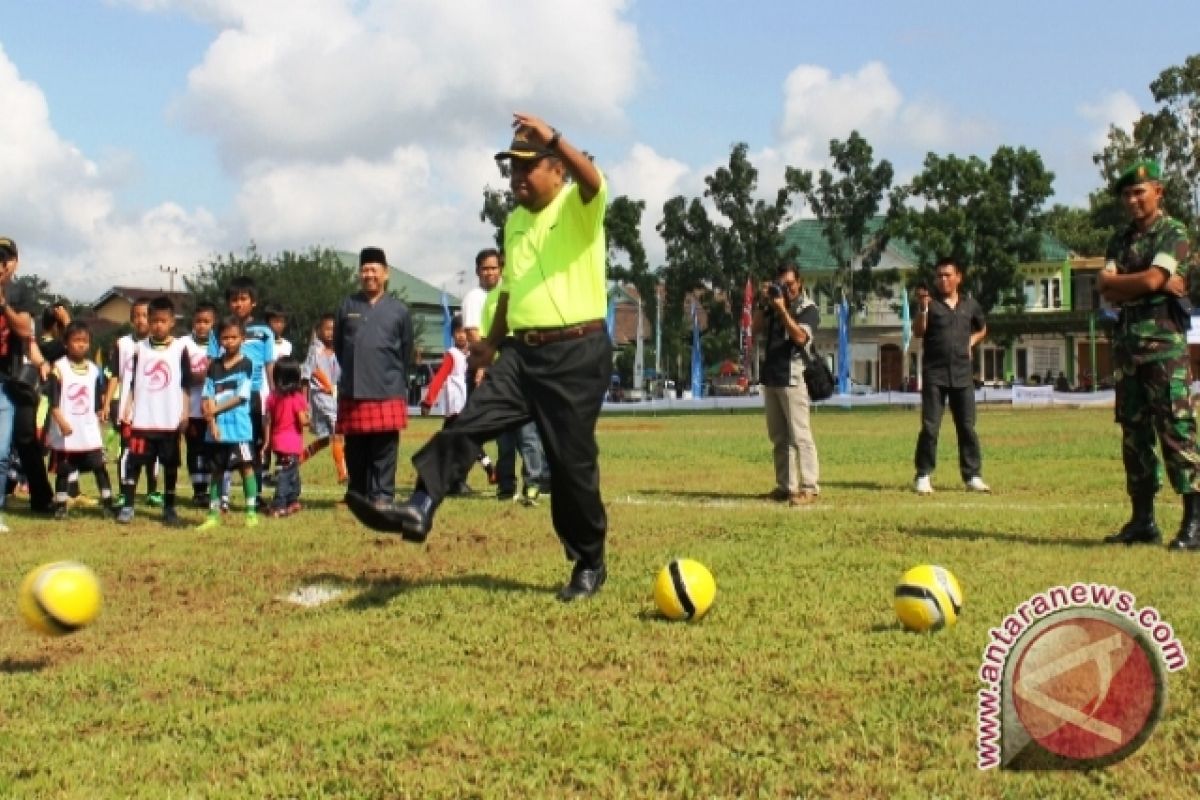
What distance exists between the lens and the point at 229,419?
10391 mm

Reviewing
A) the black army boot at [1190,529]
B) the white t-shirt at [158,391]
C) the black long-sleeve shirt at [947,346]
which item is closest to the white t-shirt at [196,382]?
the white t-shirt at [158,391]

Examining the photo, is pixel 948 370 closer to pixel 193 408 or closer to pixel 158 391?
pixel 193 408

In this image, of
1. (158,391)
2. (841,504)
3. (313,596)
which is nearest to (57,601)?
(313,596)

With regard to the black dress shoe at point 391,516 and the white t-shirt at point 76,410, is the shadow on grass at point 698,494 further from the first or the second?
the black dress shoe at point 391,516

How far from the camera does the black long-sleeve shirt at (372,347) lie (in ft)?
30.8

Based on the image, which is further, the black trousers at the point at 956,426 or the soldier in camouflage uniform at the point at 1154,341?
the black trousers at the point at 956,426

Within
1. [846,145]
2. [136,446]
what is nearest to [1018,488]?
[136,446]

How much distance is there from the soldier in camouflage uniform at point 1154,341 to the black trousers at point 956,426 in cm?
398

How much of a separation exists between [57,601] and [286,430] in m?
6.02

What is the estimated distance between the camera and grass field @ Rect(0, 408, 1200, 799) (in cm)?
355

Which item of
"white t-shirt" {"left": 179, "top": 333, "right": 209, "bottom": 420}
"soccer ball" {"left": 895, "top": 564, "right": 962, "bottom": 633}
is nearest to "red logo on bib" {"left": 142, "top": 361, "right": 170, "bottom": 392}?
"white t-shirt" {"left": 179, "top": 333, "right": 209, "bottom": 420}

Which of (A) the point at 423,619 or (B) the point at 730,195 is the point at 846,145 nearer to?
(B) the point at 730,195

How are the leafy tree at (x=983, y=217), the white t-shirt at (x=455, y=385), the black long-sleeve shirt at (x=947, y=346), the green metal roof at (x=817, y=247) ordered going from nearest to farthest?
the black long-sleeve shirt at (x=947, y=346)
the white t-shirt at (x=455, y=385)
the leafy tree at (x=983, y=217)
the green metal roof at (x=817, y=247)

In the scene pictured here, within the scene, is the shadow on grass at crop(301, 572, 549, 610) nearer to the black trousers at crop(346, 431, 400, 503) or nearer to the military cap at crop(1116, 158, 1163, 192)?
the black trousers at crop(346, 431, 400, 503)
